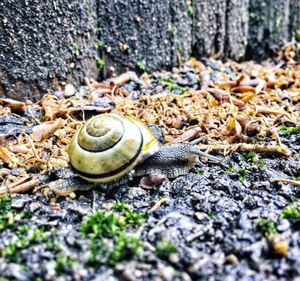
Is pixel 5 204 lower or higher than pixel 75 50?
lower

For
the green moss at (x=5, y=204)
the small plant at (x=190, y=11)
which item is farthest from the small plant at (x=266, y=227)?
the small plant at (x=190, y=11)

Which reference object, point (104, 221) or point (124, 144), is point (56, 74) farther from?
point (104, 221)

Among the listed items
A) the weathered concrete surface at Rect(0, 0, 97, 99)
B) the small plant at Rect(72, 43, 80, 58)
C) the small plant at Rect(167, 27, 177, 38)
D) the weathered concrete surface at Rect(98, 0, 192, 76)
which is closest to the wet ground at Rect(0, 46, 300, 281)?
the weathered concrete surface at Rect(0, 0, 97, 99)

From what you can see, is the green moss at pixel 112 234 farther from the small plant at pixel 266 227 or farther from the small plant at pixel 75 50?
the small plant at pixel 75 50

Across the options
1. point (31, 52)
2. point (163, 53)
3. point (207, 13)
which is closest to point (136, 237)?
point (31, 52)

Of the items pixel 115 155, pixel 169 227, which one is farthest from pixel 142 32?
pixel 169 227

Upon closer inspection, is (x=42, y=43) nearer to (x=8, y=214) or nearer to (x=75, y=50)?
(x=75, y=50)

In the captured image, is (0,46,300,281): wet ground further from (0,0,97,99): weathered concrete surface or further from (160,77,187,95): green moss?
(160,77,187,95): green moss
